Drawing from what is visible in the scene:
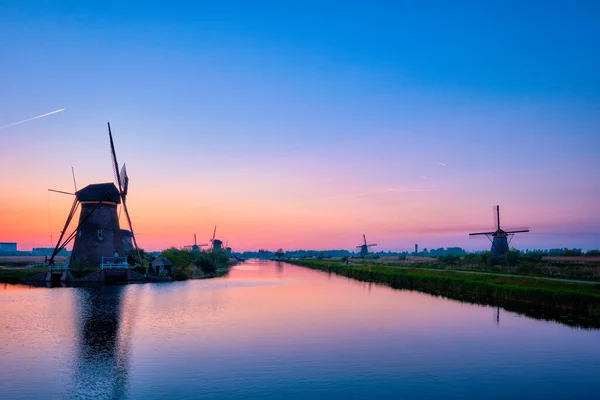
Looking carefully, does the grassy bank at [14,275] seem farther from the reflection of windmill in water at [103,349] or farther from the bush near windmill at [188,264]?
the reflection of windmill in water at [103,349]

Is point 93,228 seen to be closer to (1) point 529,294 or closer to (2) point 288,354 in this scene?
(2) point 288,354

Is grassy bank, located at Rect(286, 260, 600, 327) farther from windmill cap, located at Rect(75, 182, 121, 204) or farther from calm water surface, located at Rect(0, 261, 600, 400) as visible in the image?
windmill cap, located at Rect(75, 182, 121, 204)

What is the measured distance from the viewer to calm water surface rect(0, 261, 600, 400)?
14539 millimetres

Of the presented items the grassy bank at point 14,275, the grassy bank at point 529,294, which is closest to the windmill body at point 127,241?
the grassy bank at point 14,275

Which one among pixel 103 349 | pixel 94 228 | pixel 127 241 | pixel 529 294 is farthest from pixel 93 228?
pixel 529 294

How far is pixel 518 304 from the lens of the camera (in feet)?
114

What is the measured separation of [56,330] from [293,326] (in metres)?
12.2

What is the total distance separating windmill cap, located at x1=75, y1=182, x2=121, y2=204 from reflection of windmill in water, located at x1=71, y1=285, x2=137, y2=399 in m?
27.6

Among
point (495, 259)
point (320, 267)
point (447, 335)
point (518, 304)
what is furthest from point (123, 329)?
point (320, 267)

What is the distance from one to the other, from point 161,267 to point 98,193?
533 inches

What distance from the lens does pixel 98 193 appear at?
6081 centimetres

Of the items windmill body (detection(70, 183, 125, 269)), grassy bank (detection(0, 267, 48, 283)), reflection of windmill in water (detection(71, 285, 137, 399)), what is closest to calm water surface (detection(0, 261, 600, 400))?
reflection of windmill in water (detection(71, 285, 137, 399))

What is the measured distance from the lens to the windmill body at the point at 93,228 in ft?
196

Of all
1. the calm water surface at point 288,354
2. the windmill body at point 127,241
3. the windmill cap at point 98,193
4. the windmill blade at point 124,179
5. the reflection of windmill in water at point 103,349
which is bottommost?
the calm water surface at point 288,354
